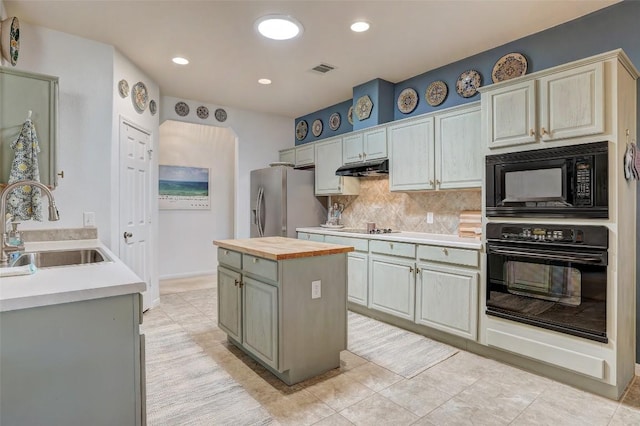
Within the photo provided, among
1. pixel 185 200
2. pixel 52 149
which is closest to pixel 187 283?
pixel 185 200

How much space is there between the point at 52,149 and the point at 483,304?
10.9 feet

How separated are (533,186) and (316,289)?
1.70 m

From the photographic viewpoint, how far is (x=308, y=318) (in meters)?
2.39

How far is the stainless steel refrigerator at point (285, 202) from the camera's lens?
4.82 meters

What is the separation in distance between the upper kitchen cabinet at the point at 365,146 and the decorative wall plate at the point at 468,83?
86 cm

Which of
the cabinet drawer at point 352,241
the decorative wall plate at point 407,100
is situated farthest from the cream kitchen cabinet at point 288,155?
the decorative wall plate at point 407,100

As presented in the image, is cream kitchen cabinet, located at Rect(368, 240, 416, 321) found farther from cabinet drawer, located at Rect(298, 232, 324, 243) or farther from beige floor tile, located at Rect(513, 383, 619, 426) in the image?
beige floor tile, located at Rect(513, 383, 619, 426)

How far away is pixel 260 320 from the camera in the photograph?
2.44 metres

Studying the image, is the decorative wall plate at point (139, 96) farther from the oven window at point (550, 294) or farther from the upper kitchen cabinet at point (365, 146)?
the oven window at point (550, 294)

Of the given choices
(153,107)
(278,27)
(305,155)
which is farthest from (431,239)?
(153,107)

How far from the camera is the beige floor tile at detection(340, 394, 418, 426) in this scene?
6.34ft

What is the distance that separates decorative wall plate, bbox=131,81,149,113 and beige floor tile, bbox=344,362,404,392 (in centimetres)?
342

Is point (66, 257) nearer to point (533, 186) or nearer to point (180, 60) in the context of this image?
point (180, 60)

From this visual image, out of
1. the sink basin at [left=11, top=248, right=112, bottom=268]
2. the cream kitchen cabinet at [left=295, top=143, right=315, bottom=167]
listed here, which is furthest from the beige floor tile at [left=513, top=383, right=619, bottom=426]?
the cream kitchen cabinet at [left=295, top=143, right=315, bottom=167]
